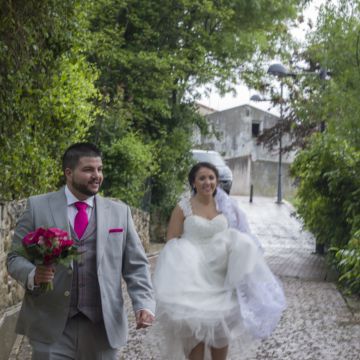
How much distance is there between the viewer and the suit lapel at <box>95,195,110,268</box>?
3543mm

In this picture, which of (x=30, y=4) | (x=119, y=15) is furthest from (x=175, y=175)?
(x=30, y=4)

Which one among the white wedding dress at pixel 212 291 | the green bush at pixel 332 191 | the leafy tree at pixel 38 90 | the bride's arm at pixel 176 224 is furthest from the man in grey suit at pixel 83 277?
the green bush at pixel 332 191

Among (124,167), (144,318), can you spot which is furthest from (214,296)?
(124,167)

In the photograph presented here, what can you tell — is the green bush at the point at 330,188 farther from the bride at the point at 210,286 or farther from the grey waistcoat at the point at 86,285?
the grey waistcoat at the point at 86,285

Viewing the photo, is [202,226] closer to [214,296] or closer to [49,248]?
[214,296]

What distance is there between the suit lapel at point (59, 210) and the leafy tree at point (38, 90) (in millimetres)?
3725

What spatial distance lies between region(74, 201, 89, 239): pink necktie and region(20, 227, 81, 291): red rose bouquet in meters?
0.38

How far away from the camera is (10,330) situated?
7047mm

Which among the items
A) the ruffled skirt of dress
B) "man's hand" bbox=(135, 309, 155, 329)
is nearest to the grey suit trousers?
"man's hand" bbox=(135, 309, 155, 329)

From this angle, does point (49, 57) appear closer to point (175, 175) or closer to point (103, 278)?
point (103, 278)

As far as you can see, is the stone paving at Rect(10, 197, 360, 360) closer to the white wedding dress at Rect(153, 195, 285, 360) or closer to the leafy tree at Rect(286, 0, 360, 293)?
the white wedding dress at Rect(153, 195, 285, 360)

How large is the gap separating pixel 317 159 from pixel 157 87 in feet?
15.1

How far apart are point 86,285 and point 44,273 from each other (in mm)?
359

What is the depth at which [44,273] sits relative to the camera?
3.23m
